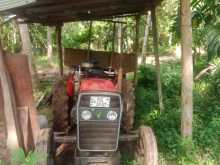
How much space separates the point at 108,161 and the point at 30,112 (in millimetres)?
1283

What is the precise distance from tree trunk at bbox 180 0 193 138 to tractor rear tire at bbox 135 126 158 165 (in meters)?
0.78

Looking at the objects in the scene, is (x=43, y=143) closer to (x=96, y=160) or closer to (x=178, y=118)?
(x=96, y=160)

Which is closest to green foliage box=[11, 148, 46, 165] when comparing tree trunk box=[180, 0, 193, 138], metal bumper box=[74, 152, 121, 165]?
metal bumper box=[74, 152, 121, 165]

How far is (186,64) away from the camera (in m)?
5.77

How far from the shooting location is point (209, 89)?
30.3 ft

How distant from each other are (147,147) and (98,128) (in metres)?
0.69

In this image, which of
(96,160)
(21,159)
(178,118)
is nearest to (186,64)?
(96,160)

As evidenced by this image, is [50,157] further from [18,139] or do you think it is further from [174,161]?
[174,161]

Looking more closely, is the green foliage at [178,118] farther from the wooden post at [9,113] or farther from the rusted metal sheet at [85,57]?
the wooden post at [9,113]

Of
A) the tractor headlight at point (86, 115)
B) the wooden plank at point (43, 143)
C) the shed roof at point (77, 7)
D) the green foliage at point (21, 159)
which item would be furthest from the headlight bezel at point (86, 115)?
the shed roof at point (77, 7)

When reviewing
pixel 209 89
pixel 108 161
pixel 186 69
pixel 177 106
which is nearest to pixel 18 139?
pixel 108 161

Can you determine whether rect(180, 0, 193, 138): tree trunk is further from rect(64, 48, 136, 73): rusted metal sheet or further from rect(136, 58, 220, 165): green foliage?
rect(64, 48, 136, 73): rusted metal sheet

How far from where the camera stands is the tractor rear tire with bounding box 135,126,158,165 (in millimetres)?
5100

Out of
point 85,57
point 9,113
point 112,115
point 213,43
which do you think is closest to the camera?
point 9,113
